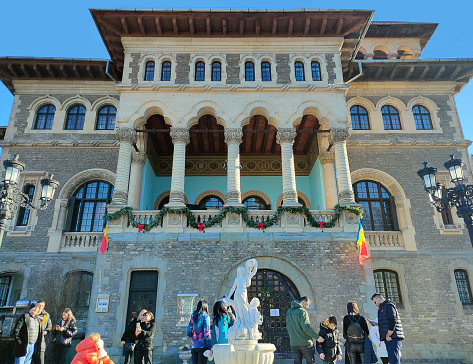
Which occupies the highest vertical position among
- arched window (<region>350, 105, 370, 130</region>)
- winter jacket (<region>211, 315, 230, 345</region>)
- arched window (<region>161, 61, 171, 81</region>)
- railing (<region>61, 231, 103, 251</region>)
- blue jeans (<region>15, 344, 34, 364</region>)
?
arched window (<region>161, 61, 171, 81</region>)

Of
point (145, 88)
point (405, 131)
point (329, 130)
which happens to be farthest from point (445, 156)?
point (145, 88)

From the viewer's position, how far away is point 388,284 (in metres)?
17.3

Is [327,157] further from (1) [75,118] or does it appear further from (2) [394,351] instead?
(1) [75,118]

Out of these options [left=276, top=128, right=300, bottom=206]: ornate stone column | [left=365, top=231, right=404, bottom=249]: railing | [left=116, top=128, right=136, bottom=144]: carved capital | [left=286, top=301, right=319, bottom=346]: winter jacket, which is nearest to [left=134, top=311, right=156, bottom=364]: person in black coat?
[left=286, top=301, right=319, bottom=346]: winter jacket

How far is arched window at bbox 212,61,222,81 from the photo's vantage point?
1826cm

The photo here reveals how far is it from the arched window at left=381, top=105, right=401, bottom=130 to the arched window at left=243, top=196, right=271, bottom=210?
7.99 m

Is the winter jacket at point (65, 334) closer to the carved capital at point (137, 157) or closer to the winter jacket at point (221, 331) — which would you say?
the winter jacket at point (221, 331)

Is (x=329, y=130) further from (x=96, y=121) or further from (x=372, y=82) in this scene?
(x=96, y=121)

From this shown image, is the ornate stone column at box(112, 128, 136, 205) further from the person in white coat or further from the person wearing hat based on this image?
the person in white coat

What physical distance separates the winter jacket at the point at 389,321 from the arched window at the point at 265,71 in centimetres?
1306

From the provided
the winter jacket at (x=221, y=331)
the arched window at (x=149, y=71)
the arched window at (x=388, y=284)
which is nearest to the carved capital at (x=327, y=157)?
the arched window at (x=388, y=284)

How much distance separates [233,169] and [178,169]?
2.39m

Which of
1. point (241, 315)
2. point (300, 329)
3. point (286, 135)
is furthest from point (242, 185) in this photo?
point (241, 315)

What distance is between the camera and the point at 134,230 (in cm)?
1538
